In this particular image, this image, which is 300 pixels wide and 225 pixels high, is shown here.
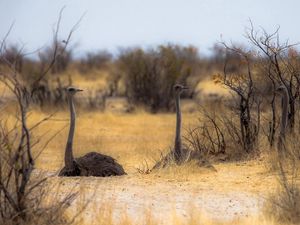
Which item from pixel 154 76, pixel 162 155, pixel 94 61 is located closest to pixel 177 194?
pixel 162 155

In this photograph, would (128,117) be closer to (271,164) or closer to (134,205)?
(271,164)

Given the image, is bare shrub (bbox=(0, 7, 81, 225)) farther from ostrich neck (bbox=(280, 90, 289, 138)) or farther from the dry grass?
ostrich neck (bbox=(280, 90, 289, 138))

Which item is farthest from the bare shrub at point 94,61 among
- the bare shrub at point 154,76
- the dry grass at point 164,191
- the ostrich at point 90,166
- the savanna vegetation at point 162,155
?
the ostrich at point 90,166

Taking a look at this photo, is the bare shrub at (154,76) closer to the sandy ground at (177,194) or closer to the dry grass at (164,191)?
the dry grass at (164,191)

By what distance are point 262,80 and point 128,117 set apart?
8712mm

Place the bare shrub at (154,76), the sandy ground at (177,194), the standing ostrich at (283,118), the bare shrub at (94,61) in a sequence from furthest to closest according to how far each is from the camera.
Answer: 1. the bare shrub at (94,61)
2. the bare shrub at (154,76)
3. the standing ostrich at (283,118)
4. the sandy ground at (177,194)

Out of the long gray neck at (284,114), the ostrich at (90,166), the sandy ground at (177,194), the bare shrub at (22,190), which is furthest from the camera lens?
the long gray neck at (284,114)

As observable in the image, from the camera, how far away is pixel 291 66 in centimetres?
1395

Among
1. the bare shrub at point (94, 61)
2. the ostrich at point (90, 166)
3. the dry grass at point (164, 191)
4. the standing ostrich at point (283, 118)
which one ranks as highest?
the bare shrub at point (94, 61)

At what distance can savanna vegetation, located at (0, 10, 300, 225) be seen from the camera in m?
7.71

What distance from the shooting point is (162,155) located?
1284 centimetres


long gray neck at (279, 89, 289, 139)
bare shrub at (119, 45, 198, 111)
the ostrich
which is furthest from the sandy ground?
bare shrub at (119, 45, 198, 111)

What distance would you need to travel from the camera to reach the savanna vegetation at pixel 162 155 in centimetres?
771

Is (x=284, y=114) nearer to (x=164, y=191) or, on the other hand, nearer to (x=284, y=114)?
(x=284, y=114)
